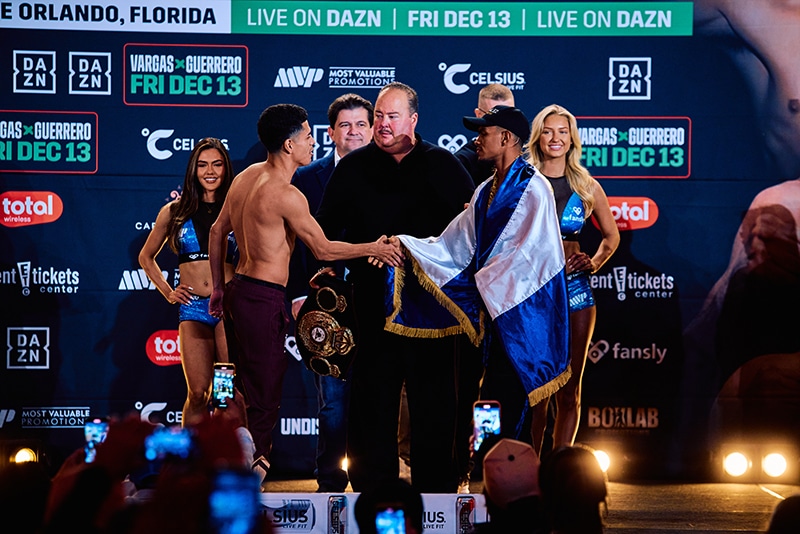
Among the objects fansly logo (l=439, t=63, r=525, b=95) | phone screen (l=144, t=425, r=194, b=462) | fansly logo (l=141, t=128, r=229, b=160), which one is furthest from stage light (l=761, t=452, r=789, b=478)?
phone screen (l=144, t=425, r=194, b=462)

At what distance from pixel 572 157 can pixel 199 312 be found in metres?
2.27

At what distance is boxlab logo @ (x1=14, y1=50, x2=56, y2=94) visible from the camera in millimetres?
6438

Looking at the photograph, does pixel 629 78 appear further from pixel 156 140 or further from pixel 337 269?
pixel 156 140

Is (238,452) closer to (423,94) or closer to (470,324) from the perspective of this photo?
(470,324)

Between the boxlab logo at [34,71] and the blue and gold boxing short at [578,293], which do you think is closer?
the blue and gold boxing short at [578,293]

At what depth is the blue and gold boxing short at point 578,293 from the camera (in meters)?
5.84

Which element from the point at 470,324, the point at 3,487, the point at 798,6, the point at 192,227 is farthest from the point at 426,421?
the point at 798,6

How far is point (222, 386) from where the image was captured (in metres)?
5.15

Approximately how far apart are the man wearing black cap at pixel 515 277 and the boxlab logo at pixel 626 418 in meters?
1.66

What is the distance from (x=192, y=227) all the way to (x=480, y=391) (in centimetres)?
188

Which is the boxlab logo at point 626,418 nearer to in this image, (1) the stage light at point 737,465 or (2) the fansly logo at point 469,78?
(1) the stage light at point 737,465

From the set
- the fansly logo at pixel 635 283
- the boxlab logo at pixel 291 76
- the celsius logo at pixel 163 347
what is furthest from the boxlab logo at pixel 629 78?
the celsius logo at pixel 163 347

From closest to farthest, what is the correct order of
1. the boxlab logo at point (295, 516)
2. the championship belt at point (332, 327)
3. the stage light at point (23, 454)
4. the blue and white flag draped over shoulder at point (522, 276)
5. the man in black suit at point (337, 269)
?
the boxlab logo at point (295, 516)
the blue and white flag draped over shoulder at point (522, 276)
the championship belt at point (332, 327)
the man in black suit at point (337, 269)
the stage light at point (23, 454)

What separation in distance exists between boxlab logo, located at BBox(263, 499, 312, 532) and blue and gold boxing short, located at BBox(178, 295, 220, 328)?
1.79 m
